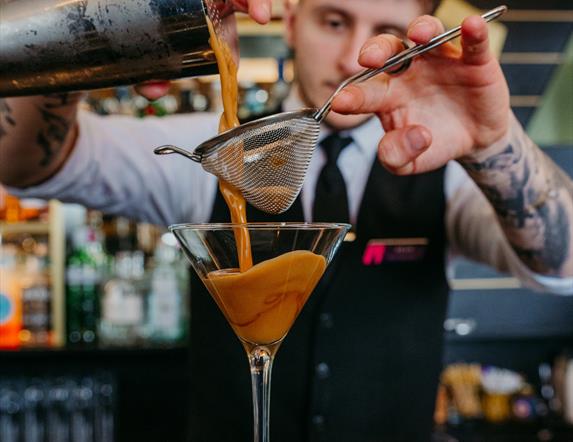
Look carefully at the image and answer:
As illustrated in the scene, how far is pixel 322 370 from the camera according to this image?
1.71 m

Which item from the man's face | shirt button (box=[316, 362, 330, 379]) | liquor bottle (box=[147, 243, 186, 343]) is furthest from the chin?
liquor bottle (box=[147, 243, 186, 343])

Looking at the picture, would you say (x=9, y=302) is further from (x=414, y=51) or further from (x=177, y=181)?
(x=414, y=51)

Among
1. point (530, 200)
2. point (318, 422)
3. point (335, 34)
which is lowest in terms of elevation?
point (318, 422)

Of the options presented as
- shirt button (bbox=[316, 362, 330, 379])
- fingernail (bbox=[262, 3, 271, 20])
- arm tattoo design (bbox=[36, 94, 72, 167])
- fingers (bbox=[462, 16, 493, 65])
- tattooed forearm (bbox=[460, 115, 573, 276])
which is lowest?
shirt button (bbox=[316, 362, 330, 379])

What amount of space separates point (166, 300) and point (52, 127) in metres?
1.74

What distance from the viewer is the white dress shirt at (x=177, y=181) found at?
1.73 m

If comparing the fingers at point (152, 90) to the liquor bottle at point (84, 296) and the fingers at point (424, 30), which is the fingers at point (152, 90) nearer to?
the fingers at point (424, 30)

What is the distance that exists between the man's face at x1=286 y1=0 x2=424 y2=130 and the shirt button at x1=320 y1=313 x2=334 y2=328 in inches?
17.3

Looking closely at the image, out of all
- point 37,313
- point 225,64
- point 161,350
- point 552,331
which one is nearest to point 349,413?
point 225,64

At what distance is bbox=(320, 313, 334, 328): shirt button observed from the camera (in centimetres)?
172

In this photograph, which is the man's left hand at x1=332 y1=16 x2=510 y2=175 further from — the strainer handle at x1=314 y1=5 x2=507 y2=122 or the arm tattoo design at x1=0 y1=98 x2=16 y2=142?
the arm tattoo design at x1=0 y1=98 x2=16 y2=142

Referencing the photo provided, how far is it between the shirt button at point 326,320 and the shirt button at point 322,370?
84 millimetres

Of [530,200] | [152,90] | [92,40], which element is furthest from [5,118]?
[530,200]

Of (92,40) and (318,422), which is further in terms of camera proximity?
(318,422)
